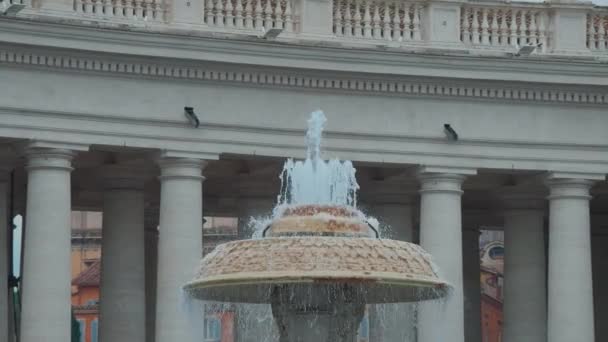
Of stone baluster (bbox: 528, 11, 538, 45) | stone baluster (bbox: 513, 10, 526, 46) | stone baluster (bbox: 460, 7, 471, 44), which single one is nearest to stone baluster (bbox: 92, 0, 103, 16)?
stone baluster (bbox: 460, 7, 471, 44)

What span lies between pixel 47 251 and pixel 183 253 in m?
3.23

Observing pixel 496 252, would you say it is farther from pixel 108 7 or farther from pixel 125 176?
pixel 108 7

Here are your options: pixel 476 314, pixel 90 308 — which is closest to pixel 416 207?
pixel 476 314

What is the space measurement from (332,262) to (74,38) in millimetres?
15417

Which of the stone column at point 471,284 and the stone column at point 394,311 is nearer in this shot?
the stone column at point 394,311

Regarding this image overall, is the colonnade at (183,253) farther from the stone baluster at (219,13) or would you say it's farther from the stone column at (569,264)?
the stone baluster at (219,13)

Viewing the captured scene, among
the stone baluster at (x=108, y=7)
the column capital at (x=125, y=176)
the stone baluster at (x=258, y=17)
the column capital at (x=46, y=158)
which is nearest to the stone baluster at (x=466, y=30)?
the stone baluster at (x=258, y=17)

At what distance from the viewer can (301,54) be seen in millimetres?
46094

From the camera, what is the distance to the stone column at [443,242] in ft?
154

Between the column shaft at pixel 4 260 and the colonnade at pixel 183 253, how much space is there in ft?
0.19

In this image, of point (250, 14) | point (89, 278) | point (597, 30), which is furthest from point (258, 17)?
point (89, 278)

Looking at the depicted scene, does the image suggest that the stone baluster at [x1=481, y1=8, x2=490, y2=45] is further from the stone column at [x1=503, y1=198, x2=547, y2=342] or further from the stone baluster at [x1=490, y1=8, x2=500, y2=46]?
the stone column at [x1=503, y1=198, x2=547, y2=342]

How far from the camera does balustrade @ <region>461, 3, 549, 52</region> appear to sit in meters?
49.0

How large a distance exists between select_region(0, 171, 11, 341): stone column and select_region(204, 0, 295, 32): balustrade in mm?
6337
